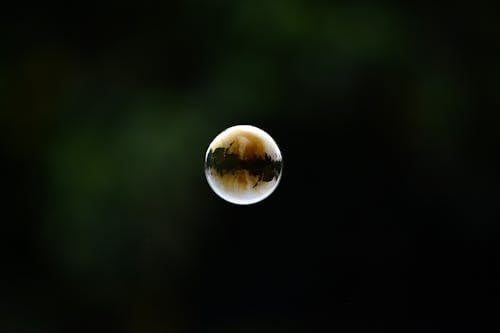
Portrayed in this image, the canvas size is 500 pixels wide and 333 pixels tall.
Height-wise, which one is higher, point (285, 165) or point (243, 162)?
point (285, 165)

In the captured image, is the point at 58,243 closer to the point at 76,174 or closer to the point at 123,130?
the point at 76,174

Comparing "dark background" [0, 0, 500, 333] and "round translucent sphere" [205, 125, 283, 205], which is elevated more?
"dark background" [0, 0, 500, 333]

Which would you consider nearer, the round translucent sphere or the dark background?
the round translucent sphere

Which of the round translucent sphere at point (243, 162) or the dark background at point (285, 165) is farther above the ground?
the dark background at point (285, 165)

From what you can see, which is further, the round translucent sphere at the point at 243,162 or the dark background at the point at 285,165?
the dark background at the point at 285,165
